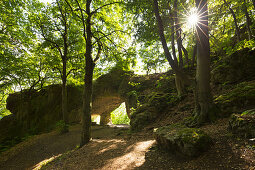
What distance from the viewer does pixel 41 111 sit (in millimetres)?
15102

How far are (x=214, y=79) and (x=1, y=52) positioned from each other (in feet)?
58.2

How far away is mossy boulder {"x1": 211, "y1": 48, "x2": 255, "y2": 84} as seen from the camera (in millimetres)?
6121

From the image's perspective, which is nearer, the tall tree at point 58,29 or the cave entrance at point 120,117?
the tall tree at point 58,29

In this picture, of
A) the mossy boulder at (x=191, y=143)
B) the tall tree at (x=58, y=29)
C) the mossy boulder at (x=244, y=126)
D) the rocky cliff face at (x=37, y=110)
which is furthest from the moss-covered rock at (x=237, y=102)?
the rocky cliff face at (x=37, y=110)

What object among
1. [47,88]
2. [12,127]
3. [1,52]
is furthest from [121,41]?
[12,127]

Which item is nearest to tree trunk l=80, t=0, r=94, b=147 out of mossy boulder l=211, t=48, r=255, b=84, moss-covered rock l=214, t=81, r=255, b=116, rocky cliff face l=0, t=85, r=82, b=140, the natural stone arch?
moss-covered rock l=214, t=81, r=255, b=116

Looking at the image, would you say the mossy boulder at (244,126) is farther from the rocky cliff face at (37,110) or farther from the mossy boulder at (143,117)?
the rocky cliff face at (37,110)

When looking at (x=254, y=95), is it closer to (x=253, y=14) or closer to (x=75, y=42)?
(x=253, y=14)

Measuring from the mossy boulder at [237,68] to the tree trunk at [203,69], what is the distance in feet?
11.0

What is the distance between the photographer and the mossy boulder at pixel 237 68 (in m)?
6.12

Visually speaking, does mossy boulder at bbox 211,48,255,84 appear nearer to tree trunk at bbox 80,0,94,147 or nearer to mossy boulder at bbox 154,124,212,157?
mossy boulder at bbox 154,124,212,157

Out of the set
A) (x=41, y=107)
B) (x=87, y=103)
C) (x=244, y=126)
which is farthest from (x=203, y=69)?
(x=41, y=107)

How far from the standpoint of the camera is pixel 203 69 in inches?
185

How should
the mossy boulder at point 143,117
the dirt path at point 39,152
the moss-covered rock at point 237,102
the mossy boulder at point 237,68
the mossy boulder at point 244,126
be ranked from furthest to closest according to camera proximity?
the mossy boulder at point 143,117
the dirt path at point 39,152
the mossy boulder at point 237,68
the moss-covered rock at point 237,102
the mossy boulder at point 244,126
